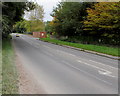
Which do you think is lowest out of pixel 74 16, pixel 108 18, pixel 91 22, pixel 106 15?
pixel 91 22

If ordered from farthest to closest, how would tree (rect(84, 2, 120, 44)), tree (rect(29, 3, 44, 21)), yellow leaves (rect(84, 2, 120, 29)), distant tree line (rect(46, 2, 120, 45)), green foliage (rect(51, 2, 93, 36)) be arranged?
tree (rect(29, 3, 44, 21)) → green foliage (rect(51, 2, 93, 36)) → distant tree line (rect(46, 2, 120, 45)) → tree (rect(84, 2, 120, 44)) → yellow leaves (rect(84, 2, 120, 29))

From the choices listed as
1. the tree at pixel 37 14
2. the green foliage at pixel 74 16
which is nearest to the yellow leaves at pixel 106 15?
the green foliage at pixel 74 16

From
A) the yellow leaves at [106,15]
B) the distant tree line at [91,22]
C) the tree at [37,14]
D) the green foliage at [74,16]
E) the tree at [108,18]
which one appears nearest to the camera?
the yellow leaves at [106,15]

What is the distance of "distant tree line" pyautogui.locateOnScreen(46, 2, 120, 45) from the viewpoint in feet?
68.1

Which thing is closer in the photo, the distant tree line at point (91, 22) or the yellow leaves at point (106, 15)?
the yellow leaves at point (106, 15)

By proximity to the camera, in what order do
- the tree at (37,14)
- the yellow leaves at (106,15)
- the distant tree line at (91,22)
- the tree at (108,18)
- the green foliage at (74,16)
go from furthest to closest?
1. the tree at (37,14)
2. the green foliage at (74,16)
3. the distant tree line at (91,22)
4. the tree at (108,18)
5. the yellow leaves at (106,15)

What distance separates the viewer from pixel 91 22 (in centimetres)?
2339

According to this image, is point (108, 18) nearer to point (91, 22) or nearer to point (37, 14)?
point (91, 22)

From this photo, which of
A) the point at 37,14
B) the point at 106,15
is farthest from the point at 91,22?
the point at 37,14

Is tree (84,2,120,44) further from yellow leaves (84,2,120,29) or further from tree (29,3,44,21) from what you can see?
tree (29,3,44,21)

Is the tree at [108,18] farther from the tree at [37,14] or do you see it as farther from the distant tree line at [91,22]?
the tree at [37,14]

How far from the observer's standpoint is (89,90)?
225 inches

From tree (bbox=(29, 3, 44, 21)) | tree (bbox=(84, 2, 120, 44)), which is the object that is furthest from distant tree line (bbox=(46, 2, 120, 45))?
tree (bbox=(29, 3, 44, 21))

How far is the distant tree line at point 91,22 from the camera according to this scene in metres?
20.8
